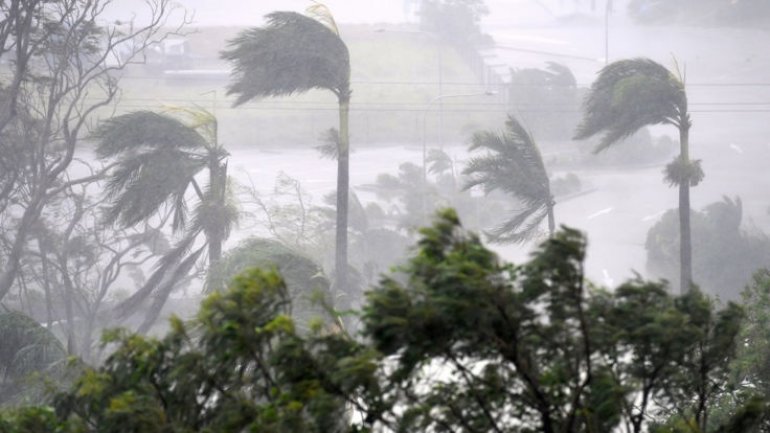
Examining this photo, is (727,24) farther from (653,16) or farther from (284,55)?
(284,55)

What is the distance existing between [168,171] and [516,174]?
232 inches

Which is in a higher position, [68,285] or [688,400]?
[688,400]

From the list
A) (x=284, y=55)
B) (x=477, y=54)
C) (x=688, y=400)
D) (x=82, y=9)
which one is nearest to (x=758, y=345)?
(x=688, y=400)

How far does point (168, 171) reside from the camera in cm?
1794

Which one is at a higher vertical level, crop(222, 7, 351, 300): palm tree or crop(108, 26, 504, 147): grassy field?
crop(222, 7, 351, 300): palm tree

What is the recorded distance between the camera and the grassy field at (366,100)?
31531mm

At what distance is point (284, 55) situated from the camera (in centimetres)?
1803

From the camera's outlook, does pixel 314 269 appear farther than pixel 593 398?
Yes

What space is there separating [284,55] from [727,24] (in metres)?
24.1

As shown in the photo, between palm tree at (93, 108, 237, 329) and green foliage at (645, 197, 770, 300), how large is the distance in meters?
9.40

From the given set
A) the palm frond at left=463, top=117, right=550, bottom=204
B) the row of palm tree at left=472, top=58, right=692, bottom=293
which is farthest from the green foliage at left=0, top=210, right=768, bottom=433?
the palm frond at left=463, top=117, right=550, bottom=204

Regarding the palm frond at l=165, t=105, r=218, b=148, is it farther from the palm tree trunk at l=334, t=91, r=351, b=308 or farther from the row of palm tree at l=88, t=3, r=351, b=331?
the palm tree trunk at l=334, t=91, r=351, b=308

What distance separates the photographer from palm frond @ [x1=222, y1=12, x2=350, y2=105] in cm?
1802

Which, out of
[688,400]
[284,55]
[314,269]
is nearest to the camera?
[688,400]
